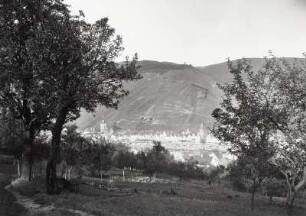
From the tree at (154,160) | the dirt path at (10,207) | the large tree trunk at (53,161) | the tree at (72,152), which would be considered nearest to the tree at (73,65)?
the large tree trunk at (53,161)

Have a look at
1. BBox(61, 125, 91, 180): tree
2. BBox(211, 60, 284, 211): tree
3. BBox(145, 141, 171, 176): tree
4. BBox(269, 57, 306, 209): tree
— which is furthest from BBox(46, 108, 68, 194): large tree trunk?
BBox(145, 141, 171, 176): tree

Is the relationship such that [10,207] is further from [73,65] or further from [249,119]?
[249,119]

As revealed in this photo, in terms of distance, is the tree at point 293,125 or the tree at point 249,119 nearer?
the tree at point 293,125

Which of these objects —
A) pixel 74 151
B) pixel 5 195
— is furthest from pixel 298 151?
pixel 74 151

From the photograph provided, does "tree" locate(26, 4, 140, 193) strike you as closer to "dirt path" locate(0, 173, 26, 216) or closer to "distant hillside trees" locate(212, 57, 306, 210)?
"dirt path" locate(0, 173, 26, 216)

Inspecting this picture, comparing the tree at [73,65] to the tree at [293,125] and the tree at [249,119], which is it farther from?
the tree at [293,125]

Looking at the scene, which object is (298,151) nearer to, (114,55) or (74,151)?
(114,55)

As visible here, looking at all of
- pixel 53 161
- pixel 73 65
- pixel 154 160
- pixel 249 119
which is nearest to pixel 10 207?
pixel 53 161
